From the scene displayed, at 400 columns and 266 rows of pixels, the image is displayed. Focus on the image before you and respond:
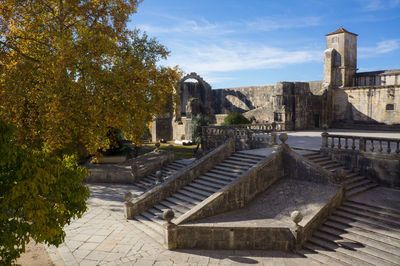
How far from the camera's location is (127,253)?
374 inches

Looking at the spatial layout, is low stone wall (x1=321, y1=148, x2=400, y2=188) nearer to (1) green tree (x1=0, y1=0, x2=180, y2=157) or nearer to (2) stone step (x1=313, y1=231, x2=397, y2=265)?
(2) stone step (x1=313, y1=231, x2=397, y2=265)

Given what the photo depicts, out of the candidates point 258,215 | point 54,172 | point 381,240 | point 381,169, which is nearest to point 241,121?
point 381,169

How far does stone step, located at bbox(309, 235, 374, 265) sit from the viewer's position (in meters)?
8.74

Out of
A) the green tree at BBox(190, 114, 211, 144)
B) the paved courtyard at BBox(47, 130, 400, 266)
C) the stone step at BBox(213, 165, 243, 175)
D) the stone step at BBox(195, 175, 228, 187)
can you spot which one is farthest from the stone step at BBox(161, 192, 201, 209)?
the green tree at BBox(190, 114, 211, 144)

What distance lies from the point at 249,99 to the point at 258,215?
113 feet

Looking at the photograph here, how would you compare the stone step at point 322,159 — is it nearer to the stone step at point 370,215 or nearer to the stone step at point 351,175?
the stone step at point 351,175

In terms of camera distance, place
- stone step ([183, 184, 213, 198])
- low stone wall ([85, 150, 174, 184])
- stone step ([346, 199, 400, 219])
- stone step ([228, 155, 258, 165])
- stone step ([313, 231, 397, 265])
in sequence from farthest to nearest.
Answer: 1. low stone wall ([85, 150, 174, 184])
2. stone step ([228, 155, 258, 165])
3. stone step ([183, 184, 213, 198])
4. stone step ([346, 199, 400, 219])
5. stone step ([313, 231, 397, 265])

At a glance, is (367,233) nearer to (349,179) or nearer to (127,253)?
(349,179)

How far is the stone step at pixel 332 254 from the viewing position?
8.79 metres

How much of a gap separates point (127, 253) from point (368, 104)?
28365 millimetres

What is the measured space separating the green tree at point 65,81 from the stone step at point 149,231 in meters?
3.49

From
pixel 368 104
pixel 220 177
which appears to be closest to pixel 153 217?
pixel 220 177

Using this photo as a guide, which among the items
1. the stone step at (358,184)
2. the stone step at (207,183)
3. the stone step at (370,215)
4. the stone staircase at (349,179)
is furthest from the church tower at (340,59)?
the stone step at (370,215)

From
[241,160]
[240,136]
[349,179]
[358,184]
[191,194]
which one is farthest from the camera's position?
[240,136]
